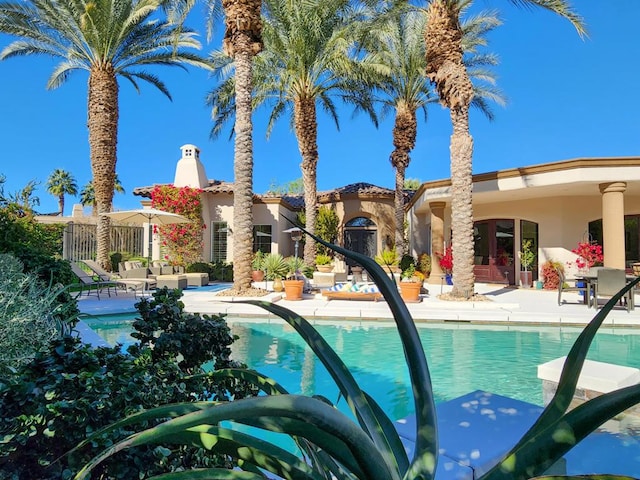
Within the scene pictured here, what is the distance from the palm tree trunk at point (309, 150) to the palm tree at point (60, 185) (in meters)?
43.9

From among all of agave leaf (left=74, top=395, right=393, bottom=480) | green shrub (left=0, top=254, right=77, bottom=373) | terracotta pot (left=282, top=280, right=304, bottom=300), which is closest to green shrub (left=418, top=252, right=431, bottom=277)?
terracotta pot (left=282, top=280, right=304, bottom=300)

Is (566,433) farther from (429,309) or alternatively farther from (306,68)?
(306,68)

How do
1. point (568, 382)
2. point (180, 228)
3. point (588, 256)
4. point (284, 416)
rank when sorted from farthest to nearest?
point (180, 228) → point (588, 256) → point (568, 382) → point (284, 416)

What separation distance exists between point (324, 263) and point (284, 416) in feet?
67.3

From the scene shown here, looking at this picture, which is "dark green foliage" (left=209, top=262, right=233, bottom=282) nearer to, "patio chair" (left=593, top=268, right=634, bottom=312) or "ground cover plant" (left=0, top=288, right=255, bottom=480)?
"patio chair" (left=593, top=268, right=634, bottom=312)

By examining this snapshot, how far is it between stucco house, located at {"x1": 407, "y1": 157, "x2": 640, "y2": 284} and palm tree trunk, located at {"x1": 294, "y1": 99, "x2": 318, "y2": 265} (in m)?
5.64

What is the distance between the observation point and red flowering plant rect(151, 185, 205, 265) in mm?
20094

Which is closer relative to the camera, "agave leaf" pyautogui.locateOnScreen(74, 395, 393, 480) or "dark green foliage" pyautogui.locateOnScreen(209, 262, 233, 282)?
"agave leaf" pyautogui.locateOnScreen(74, 395, 393, 480)

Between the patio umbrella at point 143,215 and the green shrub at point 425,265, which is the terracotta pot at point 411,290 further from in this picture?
the patio umbrella at point 143,215

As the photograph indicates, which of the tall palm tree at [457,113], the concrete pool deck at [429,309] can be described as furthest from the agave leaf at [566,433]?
the tall palm tree at [457,113]

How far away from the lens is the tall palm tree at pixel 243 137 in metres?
13.1

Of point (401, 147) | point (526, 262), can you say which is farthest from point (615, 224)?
point (401, 147)

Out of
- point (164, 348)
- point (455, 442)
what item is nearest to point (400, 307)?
point (455, 442)

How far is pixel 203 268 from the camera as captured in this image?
19938 millimetres
